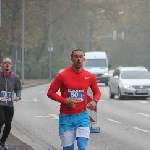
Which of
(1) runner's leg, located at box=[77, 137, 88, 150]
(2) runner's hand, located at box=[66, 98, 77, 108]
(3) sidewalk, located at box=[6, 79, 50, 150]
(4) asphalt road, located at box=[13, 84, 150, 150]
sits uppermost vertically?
(2) runner's hand, located at box=[66, 98, 77, 108]

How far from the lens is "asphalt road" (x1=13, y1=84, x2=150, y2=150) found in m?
14.4

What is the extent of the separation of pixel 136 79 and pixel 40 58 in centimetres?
4286

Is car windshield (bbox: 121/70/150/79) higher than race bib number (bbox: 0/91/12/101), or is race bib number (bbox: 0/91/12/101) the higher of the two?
race bib number (bbox: 0/91/12/101)

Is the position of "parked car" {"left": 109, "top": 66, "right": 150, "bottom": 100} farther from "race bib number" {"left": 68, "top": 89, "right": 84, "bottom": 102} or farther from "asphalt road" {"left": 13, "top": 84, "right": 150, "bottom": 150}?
"race bib number" {"left": 68, "top": 89, "right": 84, "bottom": 102}

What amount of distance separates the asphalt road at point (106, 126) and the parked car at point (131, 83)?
3.47 metres

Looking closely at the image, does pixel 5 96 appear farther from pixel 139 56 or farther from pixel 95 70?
pixel 139 56

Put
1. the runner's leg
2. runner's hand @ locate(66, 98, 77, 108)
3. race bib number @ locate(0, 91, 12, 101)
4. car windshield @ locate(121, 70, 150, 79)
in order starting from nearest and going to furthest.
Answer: runner's hand @ locate(66, 98, 77, 108) → the runner's leg → race bib number @ locate(0, 91, 12, 101) → car windshield @ locate(121, 70, 150, 79)

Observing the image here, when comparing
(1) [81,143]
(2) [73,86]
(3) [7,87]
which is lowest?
(1) [81,143]

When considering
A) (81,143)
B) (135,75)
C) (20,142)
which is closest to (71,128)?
(81,143)

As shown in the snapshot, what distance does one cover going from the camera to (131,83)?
105 ft

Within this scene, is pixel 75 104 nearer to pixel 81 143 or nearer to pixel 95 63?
pixel 81 143

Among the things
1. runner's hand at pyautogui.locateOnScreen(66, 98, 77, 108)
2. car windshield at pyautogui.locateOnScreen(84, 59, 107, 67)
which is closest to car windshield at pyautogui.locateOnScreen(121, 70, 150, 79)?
car windshield at pyautogui.locateOnScreen(84, 59, 107, 67)

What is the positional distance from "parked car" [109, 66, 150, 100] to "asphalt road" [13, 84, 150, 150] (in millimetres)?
3471

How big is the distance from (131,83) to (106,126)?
43.6 ft
